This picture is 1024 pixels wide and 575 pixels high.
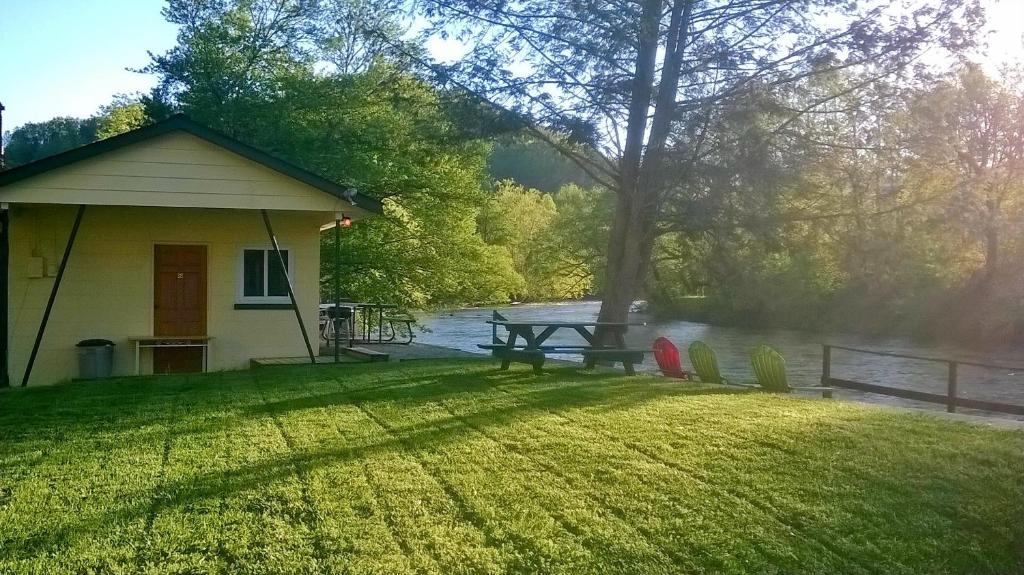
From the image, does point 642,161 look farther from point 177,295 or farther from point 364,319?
point 364,319

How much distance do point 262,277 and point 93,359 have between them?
2.70 meters

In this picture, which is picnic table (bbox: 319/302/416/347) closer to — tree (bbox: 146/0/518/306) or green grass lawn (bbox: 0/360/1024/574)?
tree (bbox: 146/0/518/306)

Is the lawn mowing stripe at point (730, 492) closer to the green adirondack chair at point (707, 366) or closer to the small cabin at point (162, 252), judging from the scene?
the green adirondack chair at point (707, 366)

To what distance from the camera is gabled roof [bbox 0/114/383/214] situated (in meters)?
11.4

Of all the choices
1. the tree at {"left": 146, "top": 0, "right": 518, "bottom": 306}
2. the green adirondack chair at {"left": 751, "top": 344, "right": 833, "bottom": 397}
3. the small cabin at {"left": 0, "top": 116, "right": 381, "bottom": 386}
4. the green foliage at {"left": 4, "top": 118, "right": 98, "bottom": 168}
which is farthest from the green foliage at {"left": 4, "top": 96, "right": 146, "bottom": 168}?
the green adirondack chair at {"left": 751, "top": 344, "right": 833, "bottom": 397}

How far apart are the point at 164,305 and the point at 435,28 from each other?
236 inches

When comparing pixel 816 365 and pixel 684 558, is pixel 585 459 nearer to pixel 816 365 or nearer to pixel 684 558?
pixel 684 558

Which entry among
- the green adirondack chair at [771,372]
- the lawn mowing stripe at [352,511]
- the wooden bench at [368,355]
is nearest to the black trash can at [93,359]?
the wooden bench at [368,355]

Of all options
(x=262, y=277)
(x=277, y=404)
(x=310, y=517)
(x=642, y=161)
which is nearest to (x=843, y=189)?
(x=642, y=161)

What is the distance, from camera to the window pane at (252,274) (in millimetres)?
14203

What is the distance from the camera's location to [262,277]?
1428cm

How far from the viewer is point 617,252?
51.7 ft

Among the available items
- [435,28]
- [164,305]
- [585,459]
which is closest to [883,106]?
[435,28]

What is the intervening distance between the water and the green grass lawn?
289 inches
